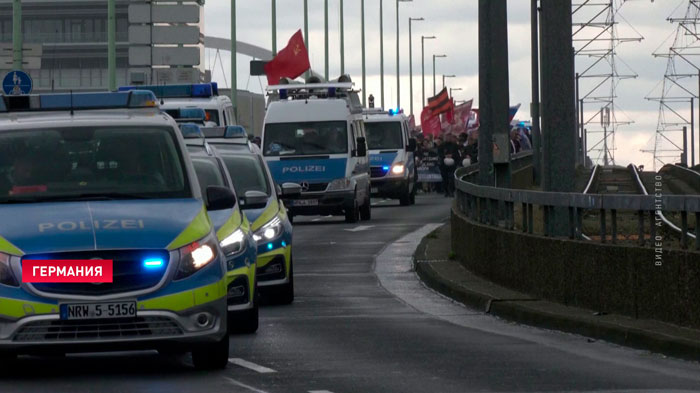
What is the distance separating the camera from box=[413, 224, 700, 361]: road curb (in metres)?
12.6

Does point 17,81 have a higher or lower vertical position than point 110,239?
higher

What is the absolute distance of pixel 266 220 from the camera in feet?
58.4

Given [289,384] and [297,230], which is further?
[297,230]

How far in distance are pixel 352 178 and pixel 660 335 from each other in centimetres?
2303

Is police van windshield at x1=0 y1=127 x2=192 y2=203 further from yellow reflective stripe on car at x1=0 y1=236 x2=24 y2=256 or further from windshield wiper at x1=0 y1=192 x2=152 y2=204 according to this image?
yellow reflective stripe on car at x1=0 y1=236 x2=24 y2=256

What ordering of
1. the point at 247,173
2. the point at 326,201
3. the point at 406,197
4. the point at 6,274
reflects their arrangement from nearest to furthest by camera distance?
the point at 6,274 < the point at 247,173 < the point at 326,201 < the point at 406,197

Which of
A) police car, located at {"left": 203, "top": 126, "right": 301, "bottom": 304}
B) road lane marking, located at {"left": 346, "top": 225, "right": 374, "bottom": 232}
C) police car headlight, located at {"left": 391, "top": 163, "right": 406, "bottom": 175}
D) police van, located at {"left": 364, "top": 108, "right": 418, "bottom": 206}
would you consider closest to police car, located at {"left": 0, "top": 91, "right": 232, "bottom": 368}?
police car, located at {"left": 203, "top": 126, "right": 301, "bottom": 304}

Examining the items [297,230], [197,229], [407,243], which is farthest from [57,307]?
[297,230]

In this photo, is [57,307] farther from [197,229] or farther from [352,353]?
[352,353]

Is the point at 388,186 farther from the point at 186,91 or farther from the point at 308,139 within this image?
the point at 186,91

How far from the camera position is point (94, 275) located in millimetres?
10953

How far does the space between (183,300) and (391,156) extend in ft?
119

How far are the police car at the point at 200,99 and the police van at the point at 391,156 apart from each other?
1169 centimetres

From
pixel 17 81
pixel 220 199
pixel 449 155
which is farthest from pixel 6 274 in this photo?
pixel 449 155
